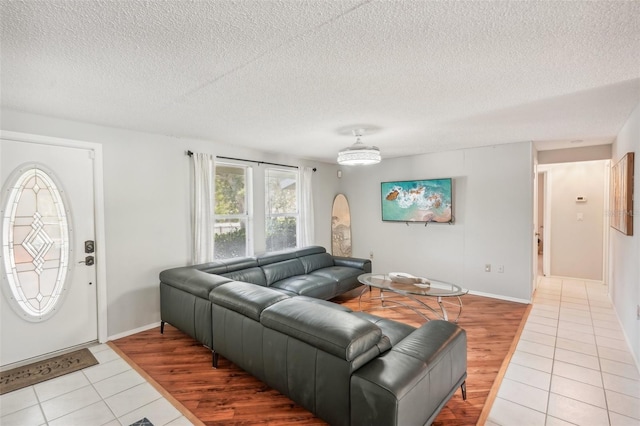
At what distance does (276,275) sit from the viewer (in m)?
4.14

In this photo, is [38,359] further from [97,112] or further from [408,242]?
[408,242]

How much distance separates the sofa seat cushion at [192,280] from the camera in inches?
108

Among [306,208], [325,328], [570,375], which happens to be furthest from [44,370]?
[570,375]

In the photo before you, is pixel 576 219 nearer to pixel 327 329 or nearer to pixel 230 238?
pixel 327 329

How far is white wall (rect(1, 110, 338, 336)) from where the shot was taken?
3.17 m

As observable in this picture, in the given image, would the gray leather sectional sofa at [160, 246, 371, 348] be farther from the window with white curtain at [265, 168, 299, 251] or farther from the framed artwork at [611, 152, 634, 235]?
the framed artwork at [611, 152, 634, 235]

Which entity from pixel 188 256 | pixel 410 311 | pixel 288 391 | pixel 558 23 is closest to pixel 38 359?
pixel 188 256

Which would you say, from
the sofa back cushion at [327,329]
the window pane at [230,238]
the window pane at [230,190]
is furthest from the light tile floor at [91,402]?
the window pane at [230,190]

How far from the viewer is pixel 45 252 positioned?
284 cm

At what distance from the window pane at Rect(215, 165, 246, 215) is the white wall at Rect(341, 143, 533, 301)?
2.56 meters

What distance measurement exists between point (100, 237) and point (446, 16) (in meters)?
3.53

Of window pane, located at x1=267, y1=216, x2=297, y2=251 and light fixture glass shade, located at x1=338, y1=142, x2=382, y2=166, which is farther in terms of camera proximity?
window pane, located at x1=267, y1=216, x2=297, y2=251

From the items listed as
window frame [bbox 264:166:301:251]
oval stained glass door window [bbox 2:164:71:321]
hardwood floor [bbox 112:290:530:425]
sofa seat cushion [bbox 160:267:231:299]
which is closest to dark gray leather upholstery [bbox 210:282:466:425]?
hardwood floor [bbox 112:290:530:425]

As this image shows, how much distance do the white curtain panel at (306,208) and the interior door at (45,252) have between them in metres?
3.03
